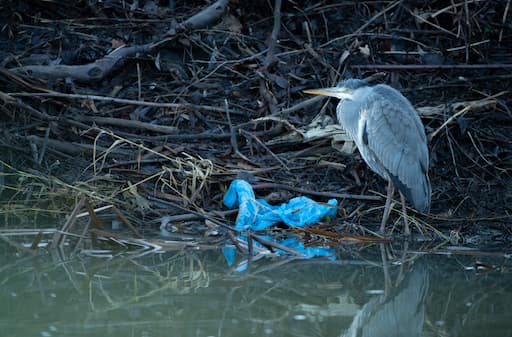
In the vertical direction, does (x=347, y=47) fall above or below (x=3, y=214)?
above

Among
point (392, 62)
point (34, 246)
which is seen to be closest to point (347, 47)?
point (392, 62)

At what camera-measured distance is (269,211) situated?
652cm

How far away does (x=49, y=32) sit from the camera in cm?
921

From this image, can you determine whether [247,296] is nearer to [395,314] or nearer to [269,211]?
[395,314]

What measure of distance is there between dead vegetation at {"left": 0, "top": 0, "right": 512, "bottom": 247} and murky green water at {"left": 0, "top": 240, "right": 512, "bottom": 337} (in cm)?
73

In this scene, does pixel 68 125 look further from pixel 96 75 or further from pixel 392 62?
pixel 392 62

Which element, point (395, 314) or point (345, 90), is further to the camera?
point (345, 90)

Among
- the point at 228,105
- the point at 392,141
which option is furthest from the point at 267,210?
the point at 228,105

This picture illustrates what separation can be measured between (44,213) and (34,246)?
1.23 m

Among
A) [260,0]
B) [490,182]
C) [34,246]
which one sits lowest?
[490,182]

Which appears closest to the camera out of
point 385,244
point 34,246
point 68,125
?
point 34,246

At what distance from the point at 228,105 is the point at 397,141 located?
6.88 ft

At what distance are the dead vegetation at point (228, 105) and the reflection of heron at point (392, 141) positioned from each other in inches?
10.4

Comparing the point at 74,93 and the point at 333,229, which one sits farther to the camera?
the point at 74,93
